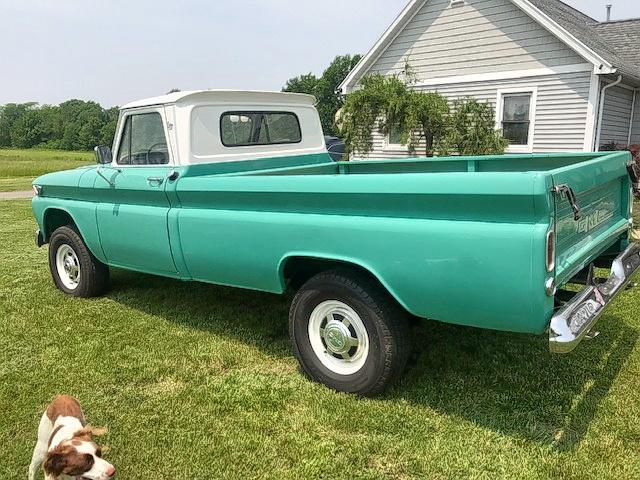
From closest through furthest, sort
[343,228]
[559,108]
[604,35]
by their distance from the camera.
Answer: [343,228] < [559,108] < [604,35]

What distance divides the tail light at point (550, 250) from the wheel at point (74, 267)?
4.11 metres

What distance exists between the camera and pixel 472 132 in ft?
39.9

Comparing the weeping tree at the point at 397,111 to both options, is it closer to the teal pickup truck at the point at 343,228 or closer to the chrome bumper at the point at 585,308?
the teal pickup truck at the point at 343,228

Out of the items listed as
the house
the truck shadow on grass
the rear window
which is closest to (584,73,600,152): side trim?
the house

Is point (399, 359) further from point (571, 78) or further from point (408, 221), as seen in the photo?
point (571, 78)

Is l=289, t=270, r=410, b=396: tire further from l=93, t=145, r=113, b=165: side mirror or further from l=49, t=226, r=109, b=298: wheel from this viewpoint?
l=49, t=226, r=109, b=298: wheel

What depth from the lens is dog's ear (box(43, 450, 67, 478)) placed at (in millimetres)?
2232

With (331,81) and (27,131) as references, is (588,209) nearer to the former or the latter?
(331,81)

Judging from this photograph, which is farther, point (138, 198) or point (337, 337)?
point (138, 198)

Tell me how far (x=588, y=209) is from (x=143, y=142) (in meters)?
3.35

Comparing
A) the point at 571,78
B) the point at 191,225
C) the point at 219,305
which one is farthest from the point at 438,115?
the point at 191,225

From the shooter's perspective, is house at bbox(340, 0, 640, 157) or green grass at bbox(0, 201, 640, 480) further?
house at bbox(340, 0, 640, 157)

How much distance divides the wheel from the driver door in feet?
1.65

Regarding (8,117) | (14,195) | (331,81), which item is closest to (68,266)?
(14,195)
